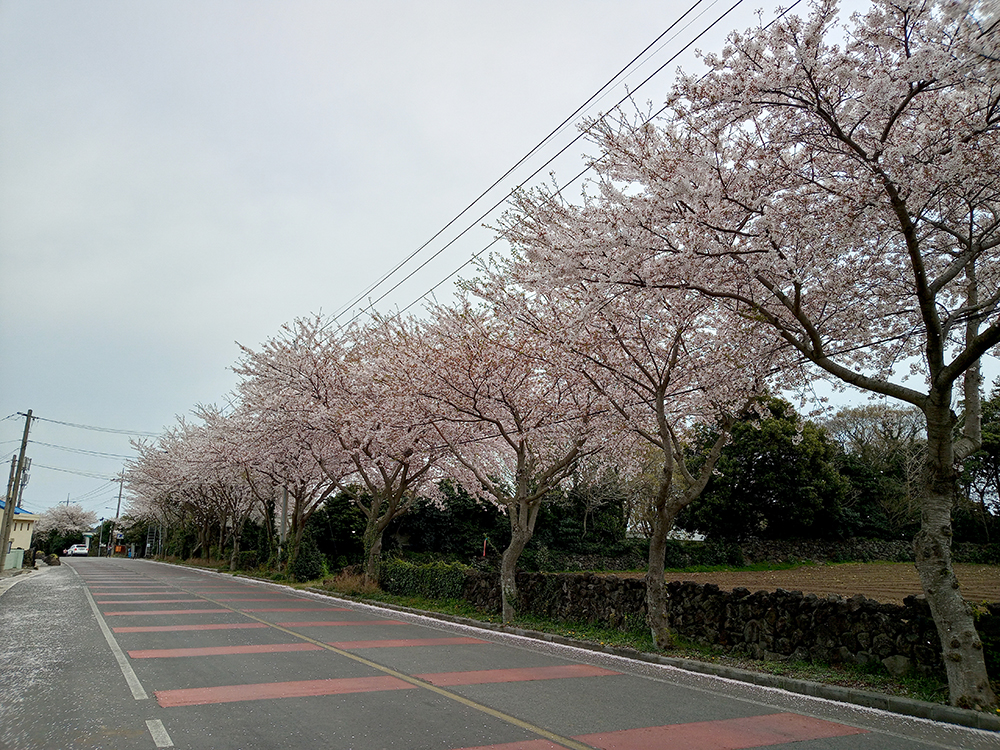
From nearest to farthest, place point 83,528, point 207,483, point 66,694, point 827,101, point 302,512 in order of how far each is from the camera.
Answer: point 66,694, point 827,101, point 302,512, point 207,483, point 83,528

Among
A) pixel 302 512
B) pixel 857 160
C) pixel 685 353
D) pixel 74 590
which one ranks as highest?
pixel 857 160

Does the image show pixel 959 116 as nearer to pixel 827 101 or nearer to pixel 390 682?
pixel 827 101

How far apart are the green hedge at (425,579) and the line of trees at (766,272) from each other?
3.76 meters

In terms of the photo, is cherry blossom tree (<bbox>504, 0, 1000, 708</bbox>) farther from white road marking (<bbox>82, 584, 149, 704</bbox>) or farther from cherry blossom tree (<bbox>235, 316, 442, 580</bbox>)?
cherry blossom tree (<bbox>235, 316, 442, 580</bbox>)

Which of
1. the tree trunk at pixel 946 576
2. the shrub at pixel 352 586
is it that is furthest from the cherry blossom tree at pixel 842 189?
the shrub at pixel 352 586

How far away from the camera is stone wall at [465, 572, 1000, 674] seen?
27.2 feet

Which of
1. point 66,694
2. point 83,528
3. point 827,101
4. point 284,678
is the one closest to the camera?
Answer: point 66,694

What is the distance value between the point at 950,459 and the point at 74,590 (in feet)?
80.1

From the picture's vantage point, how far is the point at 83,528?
3871 inches

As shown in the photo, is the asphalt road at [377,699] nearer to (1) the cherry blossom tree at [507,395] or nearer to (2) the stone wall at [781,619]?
(2) the stone wall at [781,619]

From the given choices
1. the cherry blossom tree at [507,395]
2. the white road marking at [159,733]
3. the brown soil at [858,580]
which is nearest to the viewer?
the white road marking at [159,733]

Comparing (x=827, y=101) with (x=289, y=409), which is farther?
(x=289, y=409)

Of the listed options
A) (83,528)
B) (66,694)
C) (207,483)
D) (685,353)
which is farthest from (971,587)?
(83,528)

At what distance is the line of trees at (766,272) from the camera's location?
717 centimetres
